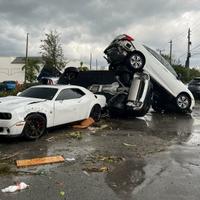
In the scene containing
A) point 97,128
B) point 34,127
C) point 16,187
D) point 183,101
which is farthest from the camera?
point 183,101

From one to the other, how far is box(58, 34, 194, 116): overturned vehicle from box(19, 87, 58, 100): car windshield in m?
3.33

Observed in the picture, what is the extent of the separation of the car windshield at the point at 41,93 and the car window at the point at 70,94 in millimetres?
214

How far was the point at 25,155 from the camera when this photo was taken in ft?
→ 25.0

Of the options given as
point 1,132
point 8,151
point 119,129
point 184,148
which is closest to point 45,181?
point 8,151

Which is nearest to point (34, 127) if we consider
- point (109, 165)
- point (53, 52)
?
point (109, 165)

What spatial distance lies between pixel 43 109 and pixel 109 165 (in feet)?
10.6

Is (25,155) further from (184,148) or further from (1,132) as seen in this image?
(184,148)

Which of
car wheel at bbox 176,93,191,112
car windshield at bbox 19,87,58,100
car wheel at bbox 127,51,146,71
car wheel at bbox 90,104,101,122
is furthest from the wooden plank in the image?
car wheel at bbox 176,93,191,112

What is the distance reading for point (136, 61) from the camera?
14.4 meters

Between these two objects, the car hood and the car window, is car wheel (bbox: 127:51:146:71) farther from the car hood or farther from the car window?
the car hood

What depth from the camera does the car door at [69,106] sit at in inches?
400

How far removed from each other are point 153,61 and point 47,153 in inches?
324

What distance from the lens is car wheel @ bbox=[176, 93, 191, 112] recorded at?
1560 cm

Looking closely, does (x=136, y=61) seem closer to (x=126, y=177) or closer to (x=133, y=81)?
(x=133, y=81)
